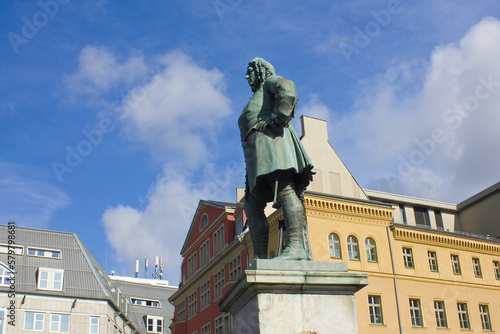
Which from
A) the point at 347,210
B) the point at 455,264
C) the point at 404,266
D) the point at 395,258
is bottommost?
the point at 404,266

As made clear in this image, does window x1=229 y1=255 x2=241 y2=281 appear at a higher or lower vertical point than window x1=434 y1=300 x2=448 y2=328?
higher

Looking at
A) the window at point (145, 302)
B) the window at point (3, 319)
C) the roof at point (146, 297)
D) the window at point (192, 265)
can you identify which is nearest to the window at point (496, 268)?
the window at point (192, 265)

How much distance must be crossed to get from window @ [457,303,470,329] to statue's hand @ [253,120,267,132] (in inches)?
1400

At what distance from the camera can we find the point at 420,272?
38.4 metres

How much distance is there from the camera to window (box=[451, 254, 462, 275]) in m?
40.2

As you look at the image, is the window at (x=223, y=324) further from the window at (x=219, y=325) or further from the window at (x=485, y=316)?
the window at (x=485, y=316)

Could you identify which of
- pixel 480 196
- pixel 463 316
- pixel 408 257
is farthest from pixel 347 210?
pixel 480 196

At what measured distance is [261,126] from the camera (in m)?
7.10

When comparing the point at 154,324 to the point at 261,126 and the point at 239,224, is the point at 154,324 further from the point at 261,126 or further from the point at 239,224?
the point at 261,126

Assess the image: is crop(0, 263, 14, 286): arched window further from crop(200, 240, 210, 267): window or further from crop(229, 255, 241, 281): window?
crop(229, 255, 241, 281): window

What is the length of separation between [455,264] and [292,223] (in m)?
36.8

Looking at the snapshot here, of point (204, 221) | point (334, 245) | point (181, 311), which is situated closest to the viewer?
point (334, 245)

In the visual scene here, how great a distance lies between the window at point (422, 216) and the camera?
49.5m

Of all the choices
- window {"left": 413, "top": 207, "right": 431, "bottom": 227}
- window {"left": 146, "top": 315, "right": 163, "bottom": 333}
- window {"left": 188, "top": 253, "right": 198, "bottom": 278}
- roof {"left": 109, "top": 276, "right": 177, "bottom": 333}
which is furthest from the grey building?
window {"left": 413, "top": 207, "right": 431, "bottom": 227}
